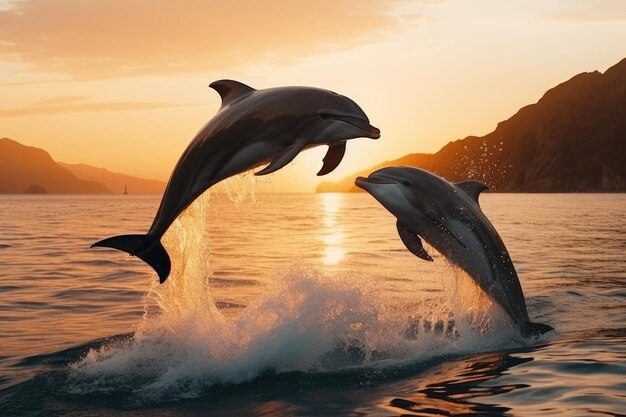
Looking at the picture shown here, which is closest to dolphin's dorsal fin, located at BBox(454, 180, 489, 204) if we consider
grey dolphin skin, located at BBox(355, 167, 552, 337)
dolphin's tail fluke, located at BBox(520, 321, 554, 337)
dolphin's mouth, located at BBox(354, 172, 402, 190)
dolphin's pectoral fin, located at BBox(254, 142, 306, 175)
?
grey dolphin skin, located at BBox(355, 167, 552, 337)

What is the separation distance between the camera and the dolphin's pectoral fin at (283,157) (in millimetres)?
8664

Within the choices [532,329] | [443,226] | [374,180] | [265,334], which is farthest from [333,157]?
[532,329]

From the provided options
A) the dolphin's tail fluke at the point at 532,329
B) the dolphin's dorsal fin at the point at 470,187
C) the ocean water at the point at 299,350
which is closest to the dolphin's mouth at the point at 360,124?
the ocean water at the point at 299,350

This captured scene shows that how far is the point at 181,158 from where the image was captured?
388 inches

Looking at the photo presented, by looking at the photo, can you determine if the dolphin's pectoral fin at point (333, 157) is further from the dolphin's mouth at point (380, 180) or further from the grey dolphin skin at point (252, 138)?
the dolphin's mouth at point (380, 180)

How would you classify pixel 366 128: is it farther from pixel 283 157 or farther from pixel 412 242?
pixel 412 242

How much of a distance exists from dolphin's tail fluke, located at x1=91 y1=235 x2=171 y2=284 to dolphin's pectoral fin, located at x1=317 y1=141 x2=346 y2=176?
2380mm

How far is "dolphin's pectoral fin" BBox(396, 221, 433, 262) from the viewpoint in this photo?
11.6 m

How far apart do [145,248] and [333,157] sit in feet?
8.84

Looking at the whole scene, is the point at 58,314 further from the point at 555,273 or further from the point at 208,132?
the point at 555,273

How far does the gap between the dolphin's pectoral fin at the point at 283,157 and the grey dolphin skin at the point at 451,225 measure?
3.11m

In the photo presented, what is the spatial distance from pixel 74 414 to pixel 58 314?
748 cm

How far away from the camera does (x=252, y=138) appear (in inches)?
364

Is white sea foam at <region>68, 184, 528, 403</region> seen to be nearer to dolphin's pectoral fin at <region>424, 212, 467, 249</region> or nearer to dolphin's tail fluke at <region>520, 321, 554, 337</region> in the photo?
dolphin's tail fluke at <region>520, 321, 554, 337</region>
